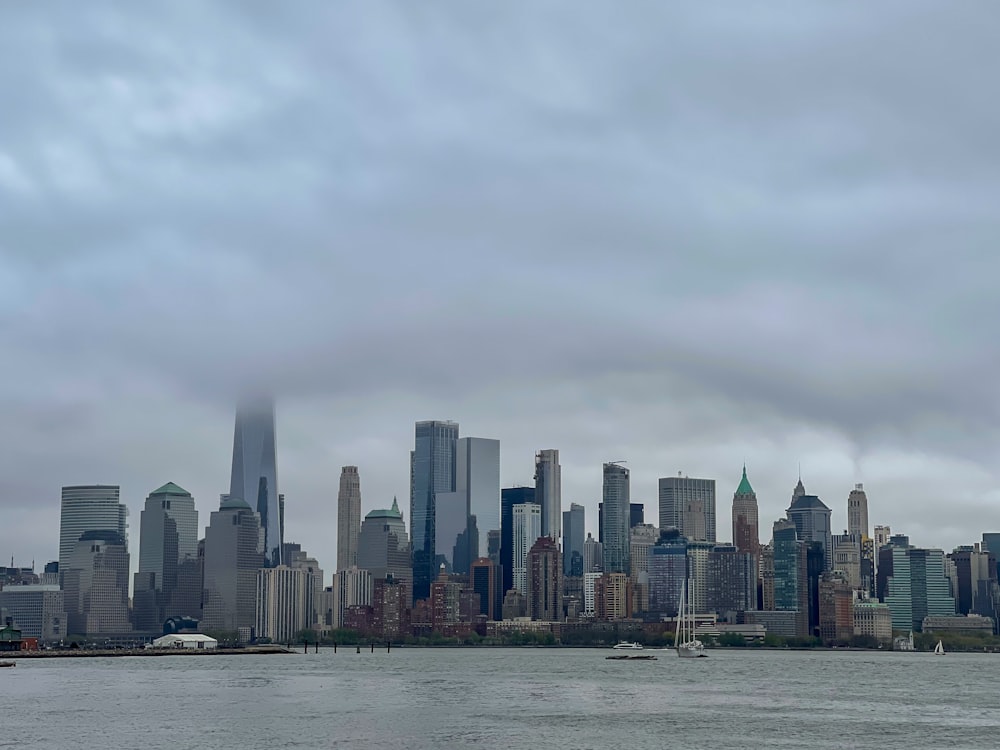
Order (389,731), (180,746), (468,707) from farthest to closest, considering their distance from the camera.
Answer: (468,707) → (389,731) → (180,746)

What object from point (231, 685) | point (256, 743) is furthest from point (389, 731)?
point (231, 685)

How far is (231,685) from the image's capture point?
182625 mm

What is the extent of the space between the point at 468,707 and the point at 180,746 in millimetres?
39562

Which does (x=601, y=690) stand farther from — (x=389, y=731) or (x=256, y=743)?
(x=256, y=743)

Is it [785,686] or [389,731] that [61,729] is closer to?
[389,731]

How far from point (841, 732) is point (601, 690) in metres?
59.9

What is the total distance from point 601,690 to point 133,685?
57836 millimetres

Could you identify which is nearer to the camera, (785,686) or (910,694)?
(910,694)

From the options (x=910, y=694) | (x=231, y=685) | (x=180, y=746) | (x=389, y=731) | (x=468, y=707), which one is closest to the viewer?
(x=180, y=746)

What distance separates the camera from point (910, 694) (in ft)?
551

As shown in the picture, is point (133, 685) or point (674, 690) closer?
point (674, 690)

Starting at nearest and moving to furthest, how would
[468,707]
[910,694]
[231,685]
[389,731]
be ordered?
1. [389,731]
2. [468,707]
3. [910,694]
4. [231,685]

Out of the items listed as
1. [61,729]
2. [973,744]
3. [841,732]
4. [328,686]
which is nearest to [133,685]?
[328,686]

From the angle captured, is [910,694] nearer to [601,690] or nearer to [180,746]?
[601,690]
